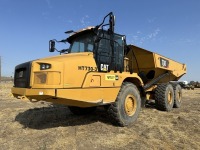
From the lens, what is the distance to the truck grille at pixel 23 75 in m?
5.51

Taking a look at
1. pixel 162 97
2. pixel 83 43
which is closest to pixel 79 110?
pixel 83 43

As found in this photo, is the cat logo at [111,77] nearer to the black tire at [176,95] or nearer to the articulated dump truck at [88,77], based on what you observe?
the articulated dump truck at [88,77]

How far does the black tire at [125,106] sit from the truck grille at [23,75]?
7.42ft

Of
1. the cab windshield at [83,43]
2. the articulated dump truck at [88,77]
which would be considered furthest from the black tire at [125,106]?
the cab windshield at [83,43]

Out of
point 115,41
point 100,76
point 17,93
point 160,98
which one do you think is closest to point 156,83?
point 160,98

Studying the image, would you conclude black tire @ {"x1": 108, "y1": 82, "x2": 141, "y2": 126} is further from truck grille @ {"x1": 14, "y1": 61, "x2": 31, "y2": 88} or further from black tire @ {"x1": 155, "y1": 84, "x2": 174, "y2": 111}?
black tire @ {"x1": 155, "y1": 84, "x2": 174, "y2": 111}

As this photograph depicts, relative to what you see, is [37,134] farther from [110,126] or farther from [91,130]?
[110,126]

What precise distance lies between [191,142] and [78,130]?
2660 mm

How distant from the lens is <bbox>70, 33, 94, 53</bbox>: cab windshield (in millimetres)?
6639

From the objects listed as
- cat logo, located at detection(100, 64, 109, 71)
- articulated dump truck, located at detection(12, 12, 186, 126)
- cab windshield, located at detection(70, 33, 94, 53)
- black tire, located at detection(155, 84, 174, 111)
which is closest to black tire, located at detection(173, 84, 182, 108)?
black tire, located at detection(155, 84, 174, 111)

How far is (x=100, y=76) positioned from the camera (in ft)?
19.9

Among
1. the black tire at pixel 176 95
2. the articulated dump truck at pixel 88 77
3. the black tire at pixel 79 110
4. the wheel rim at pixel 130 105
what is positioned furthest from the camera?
the black tire at pixel 176 95

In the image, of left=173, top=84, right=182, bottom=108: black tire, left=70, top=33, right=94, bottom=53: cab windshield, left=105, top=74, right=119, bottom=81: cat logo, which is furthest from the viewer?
left=173, top=84, right=182, bottom=108: black tire

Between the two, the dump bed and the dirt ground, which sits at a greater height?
the dump bed
